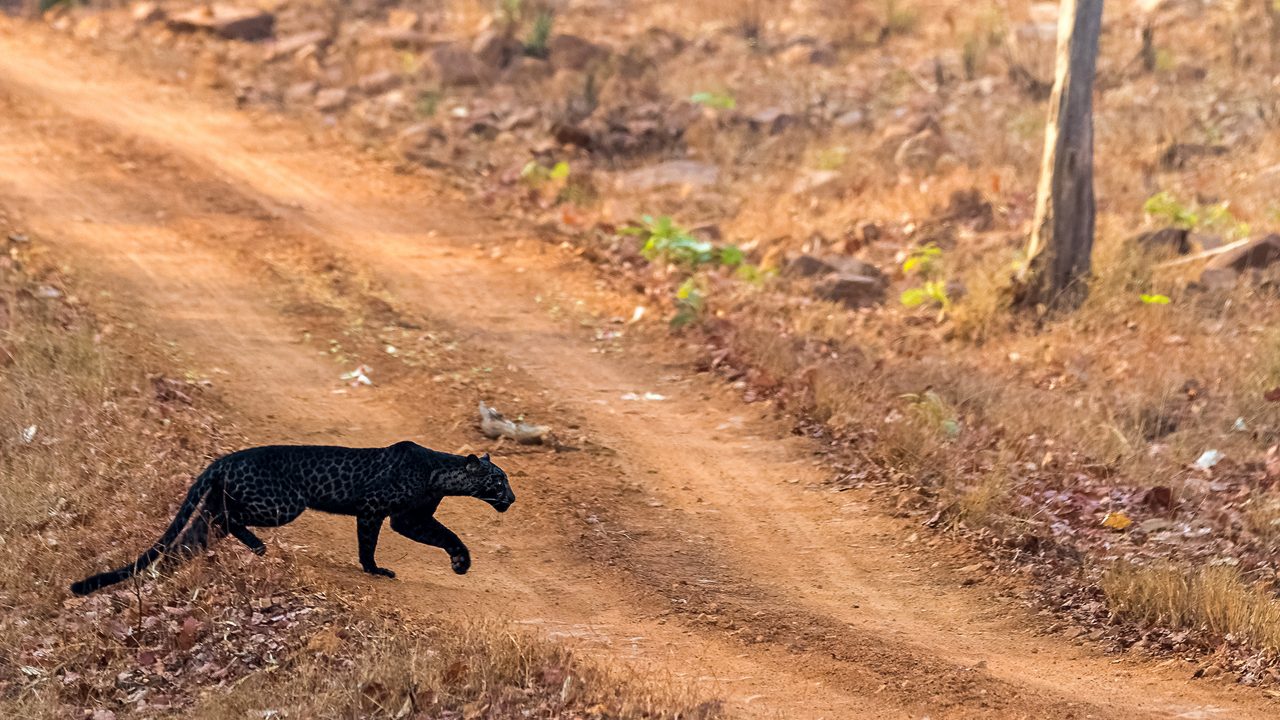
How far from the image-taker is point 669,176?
15.3 metres

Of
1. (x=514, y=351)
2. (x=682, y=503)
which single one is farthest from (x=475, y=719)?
(x=514, y=351)

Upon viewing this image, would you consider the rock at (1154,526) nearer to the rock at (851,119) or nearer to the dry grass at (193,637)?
the dry grass at (193,637)

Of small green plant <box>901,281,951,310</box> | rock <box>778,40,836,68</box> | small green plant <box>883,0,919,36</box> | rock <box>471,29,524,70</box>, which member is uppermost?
small green plant <box>883,0,919,36</box>

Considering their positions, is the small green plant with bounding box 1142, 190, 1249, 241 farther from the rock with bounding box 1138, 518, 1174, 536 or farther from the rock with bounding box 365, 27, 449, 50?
the rock with bounding box 365, 27, 449, 50

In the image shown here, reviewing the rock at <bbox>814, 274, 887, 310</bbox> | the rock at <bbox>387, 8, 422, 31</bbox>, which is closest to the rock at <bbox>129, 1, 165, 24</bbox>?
the rock at <bbox>387, 8, 422, 31</bbox>

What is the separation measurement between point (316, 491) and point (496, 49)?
43.1 feet

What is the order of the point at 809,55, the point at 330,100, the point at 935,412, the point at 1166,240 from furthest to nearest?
the point at 809,55
the point at 330,100
the point at 1166,240
the point at 935,412

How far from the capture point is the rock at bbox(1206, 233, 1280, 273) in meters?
12.3

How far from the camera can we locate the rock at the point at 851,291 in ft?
41.4

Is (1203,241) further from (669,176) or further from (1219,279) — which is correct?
(669,176)

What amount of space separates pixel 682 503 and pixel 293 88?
1136 centimetres

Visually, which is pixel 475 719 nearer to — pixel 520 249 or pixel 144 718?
pixel 144 718

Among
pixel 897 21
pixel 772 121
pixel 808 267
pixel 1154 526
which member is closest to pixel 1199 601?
pixel 1154 526

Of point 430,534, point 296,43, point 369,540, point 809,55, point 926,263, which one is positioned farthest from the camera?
point 296,43
